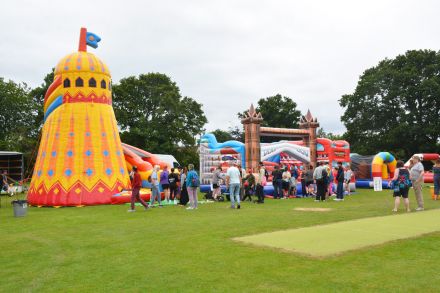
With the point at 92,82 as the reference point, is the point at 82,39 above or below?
above

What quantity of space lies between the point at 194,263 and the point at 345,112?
37.0 meters

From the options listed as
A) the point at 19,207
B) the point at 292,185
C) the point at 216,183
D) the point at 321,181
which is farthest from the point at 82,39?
the point at 321,181

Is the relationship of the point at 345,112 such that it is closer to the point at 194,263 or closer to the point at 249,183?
the point at 249,183

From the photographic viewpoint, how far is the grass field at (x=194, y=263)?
15.6 feet

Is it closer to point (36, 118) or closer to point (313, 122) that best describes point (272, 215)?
point (313, 122)

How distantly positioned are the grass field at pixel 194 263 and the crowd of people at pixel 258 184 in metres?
3.54

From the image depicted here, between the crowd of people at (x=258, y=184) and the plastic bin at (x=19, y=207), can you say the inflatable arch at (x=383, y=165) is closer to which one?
the crowd of people at (x=258, y=184)

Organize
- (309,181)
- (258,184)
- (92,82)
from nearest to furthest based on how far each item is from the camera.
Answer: (258,184)
(92,82)
(309,181)

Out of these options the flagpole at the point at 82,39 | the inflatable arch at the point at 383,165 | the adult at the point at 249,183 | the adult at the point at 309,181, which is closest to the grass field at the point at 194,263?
the adult at the point at 249,183

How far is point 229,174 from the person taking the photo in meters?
13.0

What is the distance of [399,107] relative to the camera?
37.4 meters

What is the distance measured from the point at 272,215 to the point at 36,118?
35.8 metres

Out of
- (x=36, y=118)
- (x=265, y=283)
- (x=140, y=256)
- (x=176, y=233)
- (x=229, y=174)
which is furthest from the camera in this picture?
(x=36, y=118)

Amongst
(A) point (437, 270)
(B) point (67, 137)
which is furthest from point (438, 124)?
(A) point (437, 270)
